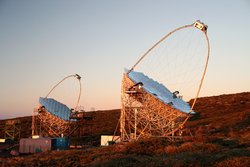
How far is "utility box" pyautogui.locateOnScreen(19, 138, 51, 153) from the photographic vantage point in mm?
45312

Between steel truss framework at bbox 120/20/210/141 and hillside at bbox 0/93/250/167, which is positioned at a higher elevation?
steel truss framework at bbox 120/20/210/141

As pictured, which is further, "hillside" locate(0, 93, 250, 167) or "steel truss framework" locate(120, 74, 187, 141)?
"steel truss framework" locate(120, 74, 187, 141)

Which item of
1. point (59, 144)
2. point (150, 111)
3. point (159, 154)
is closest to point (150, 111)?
point (150, 111)

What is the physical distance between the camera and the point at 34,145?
4556 centimetres

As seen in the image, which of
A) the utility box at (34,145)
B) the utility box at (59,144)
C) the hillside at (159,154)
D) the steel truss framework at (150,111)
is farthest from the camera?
the utility box at (59,144)

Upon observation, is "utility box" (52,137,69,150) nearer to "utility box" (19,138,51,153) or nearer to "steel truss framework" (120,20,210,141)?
"utility box" (19,138,51,153)

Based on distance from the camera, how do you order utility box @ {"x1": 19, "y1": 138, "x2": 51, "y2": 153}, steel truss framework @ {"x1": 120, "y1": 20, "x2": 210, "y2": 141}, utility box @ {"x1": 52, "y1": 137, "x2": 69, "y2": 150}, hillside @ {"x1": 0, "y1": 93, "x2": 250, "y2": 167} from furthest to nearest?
utility box @ {"x1": 52, "y1": 137, "x2": 69, "y2": 150} < utility box @ {"x1": 19, "y1": 138, "x2": 51, "y2": 153} < steel truss framework @ {"x1": 120, "y1": 20, "x2": 210, "y2": 141} < hillside @ {"x1": 0, "y1": 93, "x2": 250, "y2": 167}

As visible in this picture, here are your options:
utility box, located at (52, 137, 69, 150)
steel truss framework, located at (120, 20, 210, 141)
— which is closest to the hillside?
steel truss framework, located at (120, 20, 210, 141)

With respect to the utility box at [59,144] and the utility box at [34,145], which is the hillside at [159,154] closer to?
the utility box at [34,145]

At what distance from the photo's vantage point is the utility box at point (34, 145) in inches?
1784

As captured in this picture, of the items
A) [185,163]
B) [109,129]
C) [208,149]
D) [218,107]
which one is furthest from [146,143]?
[218,107]

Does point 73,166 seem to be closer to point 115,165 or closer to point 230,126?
point 115,165

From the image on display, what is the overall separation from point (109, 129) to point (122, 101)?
41662 mm

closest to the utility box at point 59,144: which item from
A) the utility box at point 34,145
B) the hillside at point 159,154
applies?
the utility box at point 34,145
